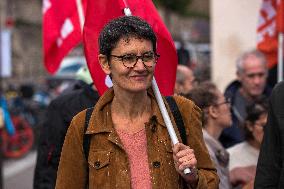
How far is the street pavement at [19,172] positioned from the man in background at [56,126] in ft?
23.2

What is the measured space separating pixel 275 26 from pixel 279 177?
4.90 meters

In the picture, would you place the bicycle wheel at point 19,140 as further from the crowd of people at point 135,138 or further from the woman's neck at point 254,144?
the crowd of people at point 135,138

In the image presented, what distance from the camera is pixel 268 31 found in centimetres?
831

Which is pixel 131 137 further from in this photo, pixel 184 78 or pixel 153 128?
pixel 184 78

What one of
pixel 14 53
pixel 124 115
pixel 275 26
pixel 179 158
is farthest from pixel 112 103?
pixel 14 53

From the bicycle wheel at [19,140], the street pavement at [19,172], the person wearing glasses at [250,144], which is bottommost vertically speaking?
the street pavement at [19,172]

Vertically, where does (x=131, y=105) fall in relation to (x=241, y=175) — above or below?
above

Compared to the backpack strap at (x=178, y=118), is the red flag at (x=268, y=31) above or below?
above

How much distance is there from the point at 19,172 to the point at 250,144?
29.4 feet

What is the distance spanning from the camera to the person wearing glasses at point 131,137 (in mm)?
3277

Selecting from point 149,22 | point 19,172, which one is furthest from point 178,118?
point 19,172

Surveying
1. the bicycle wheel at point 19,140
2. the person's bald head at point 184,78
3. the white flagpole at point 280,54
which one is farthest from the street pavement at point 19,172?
the person's bald head at point 184,78

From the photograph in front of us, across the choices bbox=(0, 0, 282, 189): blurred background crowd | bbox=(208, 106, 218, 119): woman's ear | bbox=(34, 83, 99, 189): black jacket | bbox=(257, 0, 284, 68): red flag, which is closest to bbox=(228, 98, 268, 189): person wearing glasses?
bbox=(0, 0, 282, 189): blurred background crowd

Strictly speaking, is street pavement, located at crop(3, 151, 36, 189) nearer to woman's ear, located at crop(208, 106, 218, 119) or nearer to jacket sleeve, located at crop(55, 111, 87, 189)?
woman's ear, located at crop(208, 106, 218, 119)
